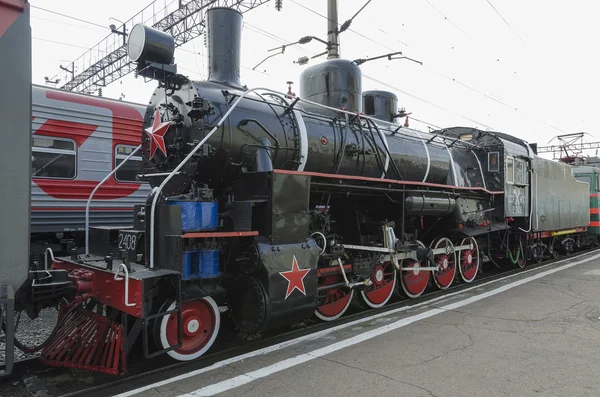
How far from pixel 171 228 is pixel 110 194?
4.62m

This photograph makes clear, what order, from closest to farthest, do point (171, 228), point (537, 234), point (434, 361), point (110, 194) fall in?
1. point (171, 228)
2. point (434, 361)
3. point (110, 194)
4. point (537, 234)

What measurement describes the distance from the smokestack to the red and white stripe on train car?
3525 millimetres

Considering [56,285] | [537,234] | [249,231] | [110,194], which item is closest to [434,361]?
[249,231]

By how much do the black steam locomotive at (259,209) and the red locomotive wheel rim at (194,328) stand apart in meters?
0.01

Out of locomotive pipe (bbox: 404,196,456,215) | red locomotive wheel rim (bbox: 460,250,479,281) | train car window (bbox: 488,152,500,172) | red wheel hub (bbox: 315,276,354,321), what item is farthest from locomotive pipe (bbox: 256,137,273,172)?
train car window (bbox: 488,152,500,172)

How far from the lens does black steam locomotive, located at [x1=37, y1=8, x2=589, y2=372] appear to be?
13.4 feet

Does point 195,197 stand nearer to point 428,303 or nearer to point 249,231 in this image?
point 249,231

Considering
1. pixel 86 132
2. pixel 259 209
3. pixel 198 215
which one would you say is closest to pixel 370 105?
pixel 259 209

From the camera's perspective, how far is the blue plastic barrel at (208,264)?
13.7 ft

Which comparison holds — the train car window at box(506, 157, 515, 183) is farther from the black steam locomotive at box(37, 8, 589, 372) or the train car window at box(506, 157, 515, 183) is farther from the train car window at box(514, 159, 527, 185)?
the black steam locomotive at box(37, 8, 589, 372)

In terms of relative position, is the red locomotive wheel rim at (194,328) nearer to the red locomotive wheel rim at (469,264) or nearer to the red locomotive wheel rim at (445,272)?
the red locomotive wheel rim at (445,272)

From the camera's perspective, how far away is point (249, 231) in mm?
4379

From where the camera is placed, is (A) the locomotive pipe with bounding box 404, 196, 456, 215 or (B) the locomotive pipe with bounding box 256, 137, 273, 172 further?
(A) the locomotive pipe with bounding box 404, 196, 456, 215

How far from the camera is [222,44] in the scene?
5402 millimetres
